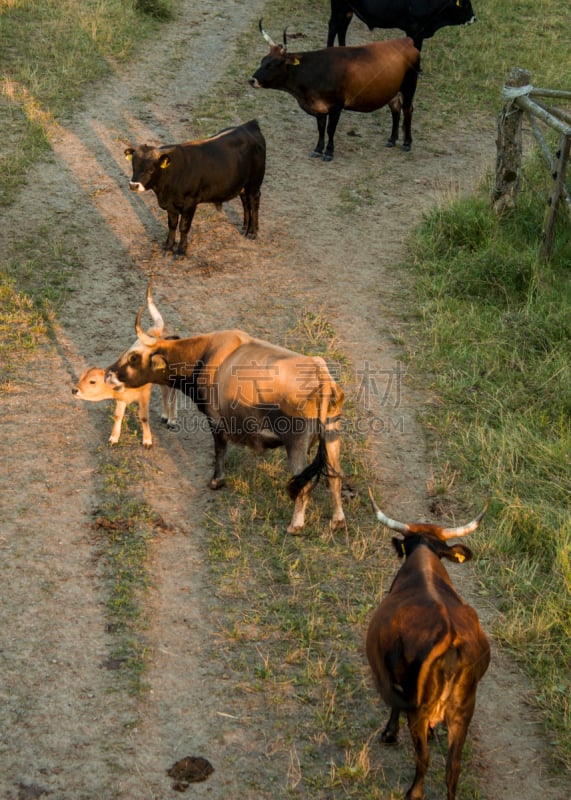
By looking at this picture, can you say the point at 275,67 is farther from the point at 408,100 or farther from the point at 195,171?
the point at 195,171

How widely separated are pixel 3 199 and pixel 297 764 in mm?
8408

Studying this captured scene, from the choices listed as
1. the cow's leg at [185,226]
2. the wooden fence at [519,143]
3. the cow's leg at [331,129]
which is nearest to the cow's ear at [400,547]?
the cow's leg at [185,226]

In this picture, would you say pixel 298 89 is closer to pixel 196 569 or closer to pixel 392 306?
pixel 392 306

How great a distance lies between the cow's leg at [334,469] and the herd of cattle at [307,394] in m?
0.01

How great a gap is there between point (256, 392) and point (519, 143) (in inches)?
249

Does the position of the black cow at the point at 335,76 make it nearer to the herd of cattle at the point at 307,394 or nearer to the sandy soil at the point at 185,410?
the herd of cattle at the point at 307,394

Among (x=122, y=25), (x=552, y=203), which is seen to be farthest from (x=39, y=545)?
(x=122, y=25)

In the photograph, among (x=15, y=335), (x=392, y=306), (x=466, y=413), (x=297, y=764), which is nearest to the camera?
(x=297, y=764)

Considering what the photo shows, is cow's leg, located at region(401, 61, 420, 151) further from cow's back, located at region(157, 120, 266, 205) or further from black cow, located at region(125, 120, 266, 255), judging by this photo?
cow's back, located at region(157, 120, 266, 205)

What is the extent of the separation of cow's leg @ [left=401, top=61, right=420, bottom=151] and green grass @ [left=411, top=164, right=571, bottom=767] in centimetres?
201

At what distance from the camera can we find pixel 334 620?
6539 millimetres

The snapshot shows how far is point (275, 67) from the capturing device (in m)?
13.4

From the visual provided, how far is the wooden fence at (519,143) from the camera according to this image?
10922mm

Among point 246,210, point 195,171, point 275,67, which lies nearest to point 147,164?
point 195,171
